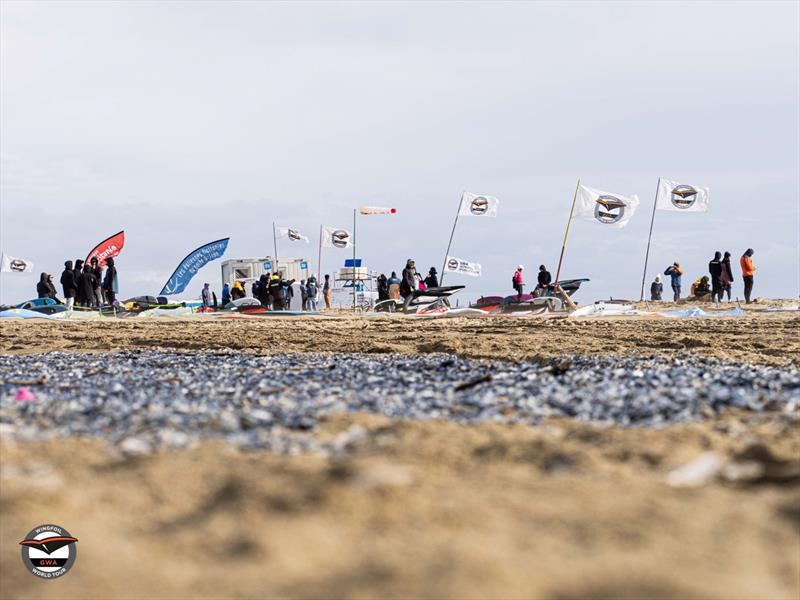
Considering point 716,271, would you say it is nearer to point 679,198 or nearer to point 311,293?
point 679,198

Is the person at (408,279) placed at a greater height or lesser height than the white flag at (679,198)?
lesser

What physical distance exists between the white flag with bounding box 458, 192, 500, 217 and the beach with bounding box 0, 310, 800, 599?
954 inches

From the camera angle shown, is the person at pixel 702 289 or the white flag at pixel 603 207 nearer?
the white flag at pixel 603 207

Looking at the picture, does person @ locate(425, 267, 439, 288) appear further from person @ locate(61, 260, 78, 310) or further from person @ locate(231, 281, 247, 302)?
person @ locate(61, 260, 78, 310)

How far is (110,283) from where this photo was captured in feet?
88.2

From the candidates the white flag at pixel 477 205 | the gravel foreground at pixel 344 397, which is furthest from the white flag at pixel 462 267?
the gravel foreground at pixel 344 397

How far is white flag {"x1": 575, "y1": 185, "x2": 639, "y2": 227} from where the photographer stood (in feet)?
79.8

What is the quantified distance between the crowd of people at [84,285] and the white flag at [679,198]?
18.3 meters

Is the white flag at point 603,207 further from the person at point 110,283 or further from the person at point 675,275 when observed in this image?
the person at point 110,283

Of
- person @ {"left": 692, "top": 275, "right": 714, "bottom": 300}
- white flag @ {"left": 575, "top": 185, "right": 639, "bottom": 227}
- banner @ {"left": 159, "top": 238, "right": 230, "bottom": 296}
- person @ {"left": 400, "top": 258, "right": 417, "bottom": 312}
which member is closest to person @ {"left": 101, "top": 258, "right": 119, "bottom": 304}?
banner @ {"left": 159, "top": 238, "right": 230, "bottom": 296}

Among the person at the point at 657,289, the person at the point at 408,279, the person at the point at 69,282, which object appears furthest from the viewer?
the person at the point at 657,289

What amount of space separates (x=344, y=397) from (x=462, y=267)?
2677 cm

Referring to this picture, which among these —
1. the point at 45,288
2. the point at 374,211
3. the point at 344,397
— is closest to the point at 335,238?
the point at 374,211

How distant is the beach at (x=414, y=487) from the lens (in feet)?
9.53
